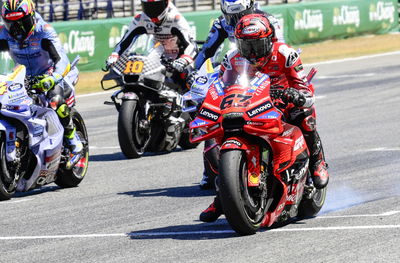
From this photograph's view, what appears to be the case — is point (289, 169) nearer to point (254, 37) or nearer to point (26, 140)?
point (254, 37)

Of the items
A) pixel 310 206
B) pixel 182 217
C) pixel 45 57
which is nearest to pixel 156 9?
pixel 45 57

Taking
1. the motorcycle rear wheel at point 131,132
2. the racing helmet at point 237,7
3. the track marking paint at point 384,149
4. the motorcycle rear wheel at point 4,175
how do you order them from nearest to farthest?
the motorcycle rear wheel at point 4,175
the racing helmet at point 237,7
the track marking paint at point 384,149
the motorcycle rear wheel at point 131,132

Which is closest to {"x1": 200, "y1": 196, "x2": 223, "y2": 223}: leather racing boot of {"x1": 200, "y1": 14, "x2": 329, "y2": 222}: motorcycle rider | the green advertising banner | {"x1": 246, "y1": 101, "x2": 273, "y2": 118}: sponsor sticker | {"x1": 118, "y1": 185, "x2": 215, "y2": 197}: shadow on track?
{"x1": 200, "y1": 14, "x2": 329, "y2": 222}: motorcycle rider

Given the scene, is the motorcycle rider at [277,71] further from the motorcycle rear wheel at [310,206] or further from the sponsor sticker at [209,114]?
the sponsor sticker at [209,114]

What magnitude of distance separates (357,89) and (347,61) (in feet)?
23.6

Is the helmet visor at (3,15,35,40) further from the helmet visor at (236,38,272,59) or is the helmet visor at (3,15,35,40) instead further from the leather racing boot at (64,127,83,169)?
the helmet visor at (236,38,272,59)

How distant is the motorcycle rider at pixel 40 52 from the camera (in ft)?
35.1

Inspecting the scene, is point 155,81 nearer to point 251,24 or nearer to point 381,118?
point 381,118

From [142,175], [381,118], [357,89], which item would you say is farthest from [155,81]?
[357,89]

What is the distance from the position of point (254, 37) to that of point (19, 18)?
Result: 3.55 m

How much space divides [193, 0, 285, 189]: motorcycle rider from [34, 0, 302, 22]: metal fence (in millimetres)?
17770

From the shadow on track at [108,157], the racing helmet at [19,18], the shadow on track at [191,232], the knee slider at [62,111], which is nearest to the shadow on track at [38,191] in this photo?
the knee slider at [62,111]

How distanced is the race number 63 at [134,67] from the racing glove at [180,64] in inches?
18.2

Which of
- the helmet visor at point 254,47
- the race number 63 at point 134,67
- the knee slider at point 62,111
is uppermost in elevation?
the helmet visor at point 254,47
